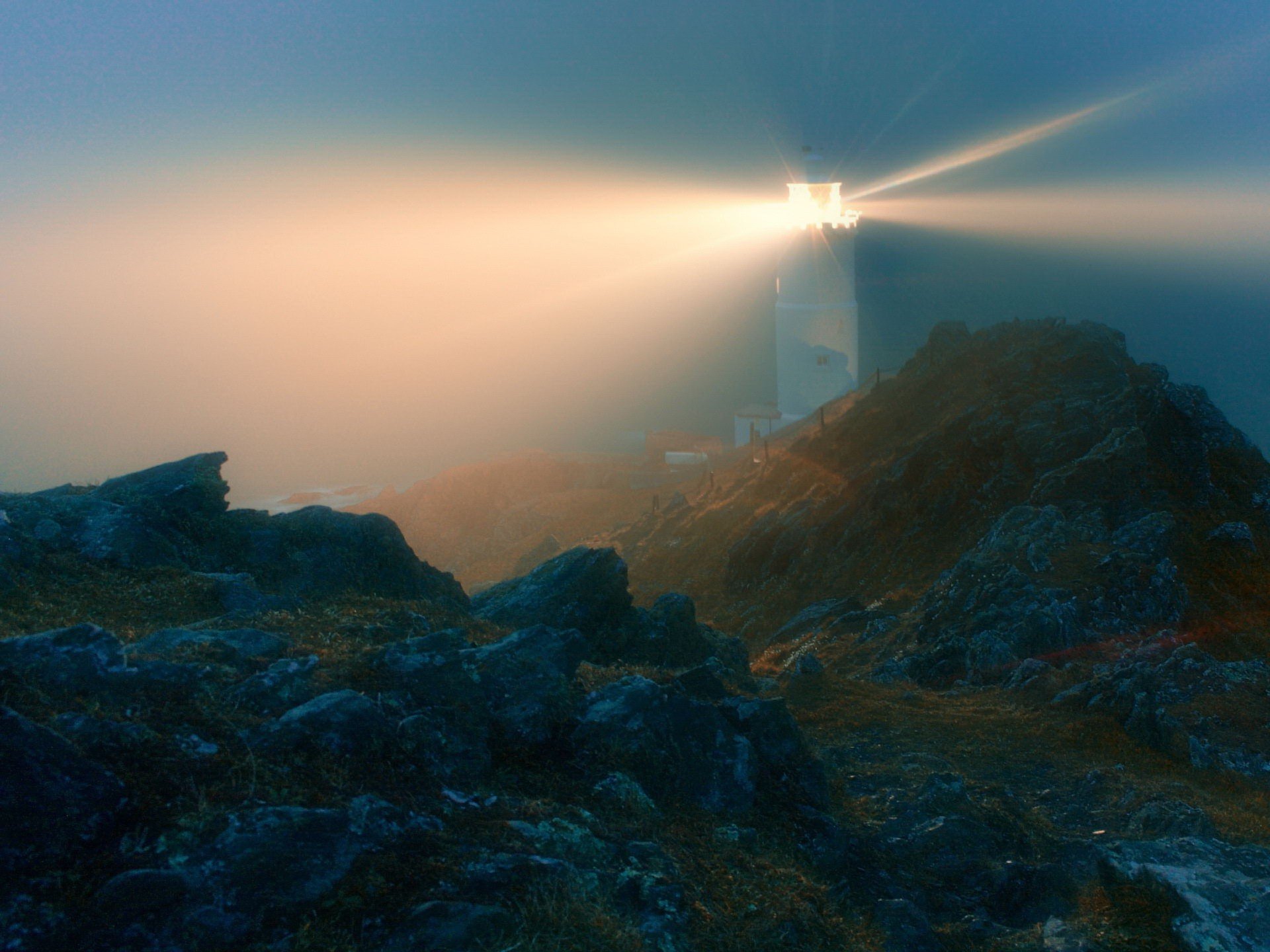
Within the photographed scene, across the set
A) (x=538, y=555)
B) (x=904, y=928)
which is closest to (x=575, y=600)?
(x=904, y=928)

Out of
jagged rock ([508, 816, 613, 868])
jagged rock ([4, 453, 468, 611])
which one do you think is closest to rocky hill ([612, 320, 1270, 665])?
jagged rock ([4, 453, 468, 611])

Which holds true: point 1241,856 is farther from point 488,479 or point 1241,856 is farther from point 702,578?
point 488,479

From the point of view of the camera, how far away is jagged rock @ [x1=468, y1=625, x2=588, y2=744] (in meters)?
7.57

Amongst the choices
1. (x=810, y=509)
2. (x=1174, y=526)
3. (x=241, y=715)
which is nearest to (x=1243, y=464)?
(x=1174, y=526)

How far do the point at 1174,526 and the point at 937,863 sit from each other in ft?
38.0

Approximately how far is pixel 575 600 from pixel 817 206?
35168 mm

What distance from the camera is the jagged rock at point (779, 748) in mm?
9008

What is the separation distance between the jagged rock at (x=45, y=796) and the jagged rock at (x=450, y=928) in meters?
1.75

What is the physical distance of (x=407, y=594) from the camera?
1191cm

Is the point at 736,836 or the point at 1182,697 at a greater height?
the point at 1182,697

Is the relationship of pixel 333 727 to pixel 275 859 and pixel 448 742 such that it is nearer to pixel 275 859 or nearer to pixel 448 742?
pixel 448 742

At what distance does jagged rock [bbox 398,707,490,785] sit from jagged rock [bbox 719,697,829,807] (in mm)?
2925

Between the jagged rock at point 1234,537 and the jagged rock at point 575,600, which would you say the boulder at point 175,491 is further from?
the jagged rock at point 1234,537

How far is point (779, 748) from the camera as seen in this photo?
365 inches
